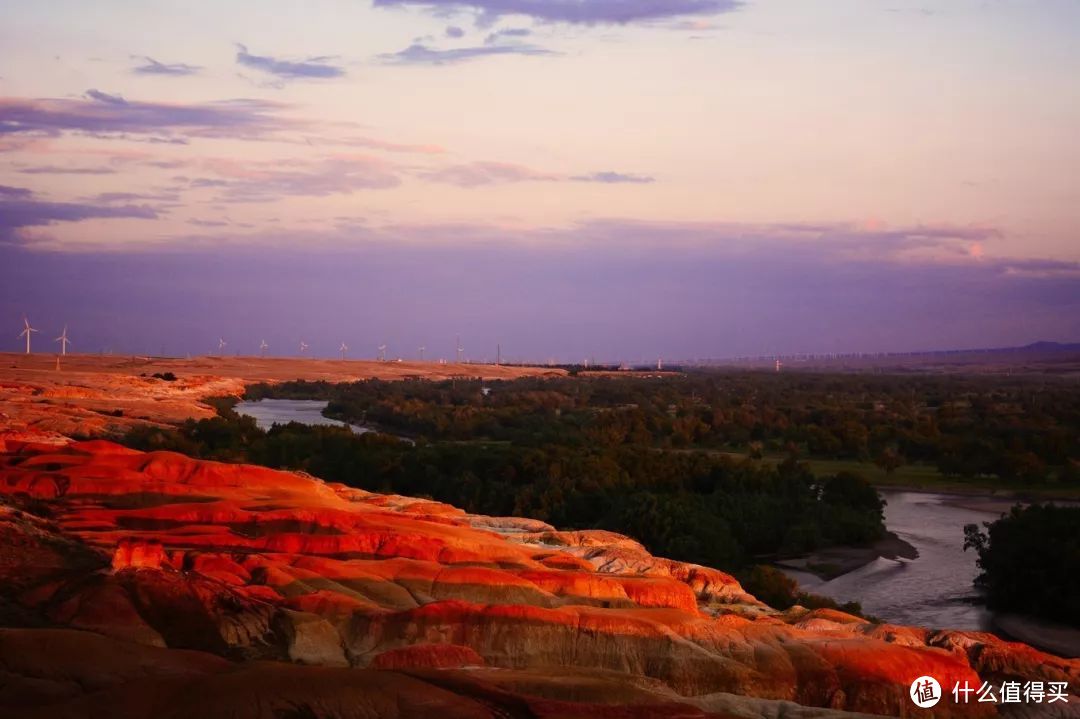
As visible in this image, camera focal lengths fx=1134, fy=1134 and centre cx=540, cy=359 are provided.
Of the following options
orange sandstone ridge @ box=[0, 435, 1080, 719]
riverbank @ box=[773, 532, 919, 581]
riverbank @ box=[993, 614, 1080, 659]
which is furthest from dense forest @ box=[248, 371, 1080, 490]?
orange sandstone ridge @ box=[0, 435, 1080, 719]

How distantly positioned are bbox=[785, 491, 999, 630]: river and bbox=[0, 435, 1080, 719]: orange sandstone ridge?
11.0 metres

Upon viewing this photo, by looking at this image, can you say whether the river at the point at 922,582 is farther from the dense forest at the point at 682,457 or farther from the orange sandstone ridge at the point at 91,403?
the orange sandstone ridge at the point at 91,403

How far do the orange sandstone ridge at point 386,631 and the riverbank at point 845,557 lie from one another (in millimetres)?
16734

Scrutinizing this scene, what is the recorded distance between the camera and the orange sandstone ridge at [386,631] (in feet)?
51.9

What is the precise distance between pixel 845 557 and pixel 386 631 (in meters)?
29.9

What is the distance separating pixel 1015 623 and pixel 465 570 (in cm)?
2065

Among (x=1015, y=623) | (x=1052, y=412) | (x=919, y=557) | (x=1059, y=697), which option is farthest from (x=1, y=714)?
(x=1052, y=412)

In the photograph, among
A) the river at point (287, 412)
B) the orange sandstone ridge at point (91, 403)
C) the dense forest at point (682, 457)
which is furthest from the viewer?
the river at point (287, 412)

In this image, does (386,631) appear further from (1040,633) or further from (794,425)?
(794,425)

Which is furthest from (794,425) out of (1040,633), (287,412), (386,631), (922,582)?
(386,631)

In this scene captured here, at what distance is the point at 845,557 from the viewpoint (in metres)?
47.0

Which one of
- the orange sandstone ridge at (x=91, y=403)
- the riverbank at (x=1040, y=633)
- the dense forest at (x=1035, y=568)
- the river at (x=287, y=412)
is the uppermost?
the orange sandstone ridge at (x=91, y=403)

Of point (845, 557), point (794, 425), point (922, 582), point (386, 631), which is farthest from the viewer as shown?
point (794, 425)

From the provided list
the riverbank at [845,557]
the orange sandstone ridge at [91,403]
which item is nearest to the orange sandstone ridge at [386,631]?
the riverbank at [845,557]
